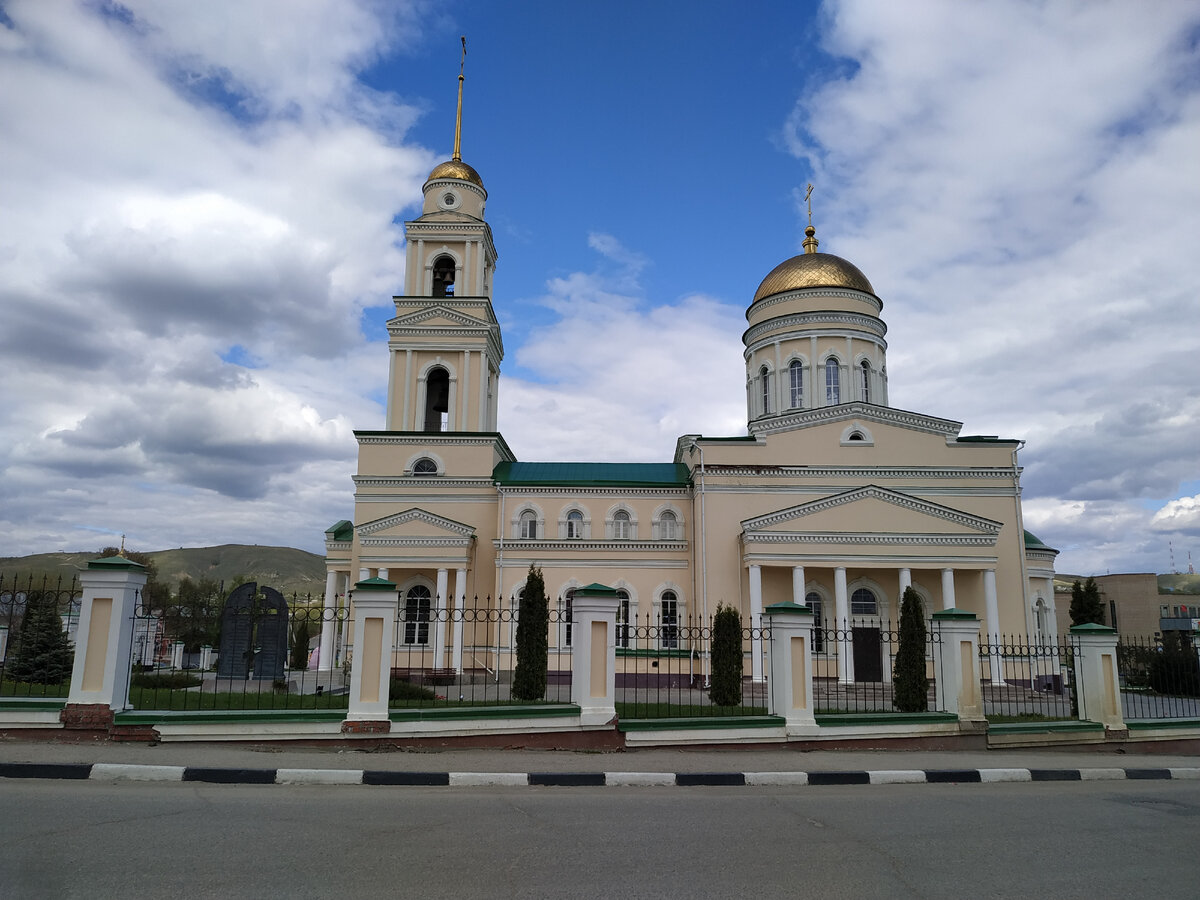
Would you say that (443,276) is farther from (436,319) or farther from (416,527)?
(416,527)

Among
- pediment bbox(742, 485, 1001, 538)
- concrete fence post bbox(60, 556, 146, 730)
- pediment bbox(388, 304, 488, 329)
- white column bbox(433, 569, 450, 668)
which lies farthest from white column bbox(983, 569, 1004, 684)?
concrete fence post bbox(60, 556, 146, 730)

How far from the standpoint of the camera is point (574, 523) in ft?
92.1

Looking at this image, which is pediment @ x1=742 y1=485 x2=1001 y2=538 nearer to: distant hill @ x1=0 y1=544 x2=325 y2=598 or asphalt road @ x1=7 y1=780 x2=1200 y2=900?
asphalt road @ x1=7 y1=780 x2=1200 y2=900

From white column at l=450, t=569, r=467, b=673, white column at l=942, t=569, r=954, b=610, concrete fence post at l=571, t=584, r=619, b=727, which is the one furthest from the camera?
white column at l=450, t=569, r=467, b=673

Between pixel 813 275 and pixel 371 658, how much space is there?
2584 cm

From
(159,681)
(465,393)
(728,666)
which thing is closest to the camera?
(728,666)

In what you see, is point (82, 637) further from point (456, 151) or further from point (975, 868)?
point (456, 151)

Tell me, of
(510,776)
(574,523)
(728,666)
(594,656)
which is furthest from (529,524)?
(510,776)

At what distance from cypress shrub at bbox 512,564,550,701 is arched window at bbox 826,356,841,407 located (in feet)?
60.1

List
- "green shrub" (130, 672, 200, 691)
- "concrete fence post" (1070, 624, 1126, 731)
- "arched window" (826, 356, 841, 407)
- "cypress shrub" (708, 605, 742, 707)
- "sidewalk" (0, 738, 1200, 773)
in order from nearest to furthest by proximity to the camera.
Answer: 1. "sidewalk" (0, 738, 1200, 773)
2. "concrete fence post" (1070, 624, 1126, 731)
3. "cypress shrub" (708, 605, 742, 707)
4. "green shrub" (130, 672, 200, 691)
5. "arched window" (826, 356, 841, 407)

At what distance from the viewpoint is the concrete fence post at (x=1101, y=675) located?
40.5 feet

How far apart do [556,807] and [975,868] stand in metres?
3.41

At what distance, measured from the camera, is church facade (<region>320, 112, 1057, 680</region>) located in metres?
25.0

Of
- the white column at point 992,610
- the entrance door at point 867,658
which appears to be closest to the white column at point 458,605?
the entrance door at point 867,658
